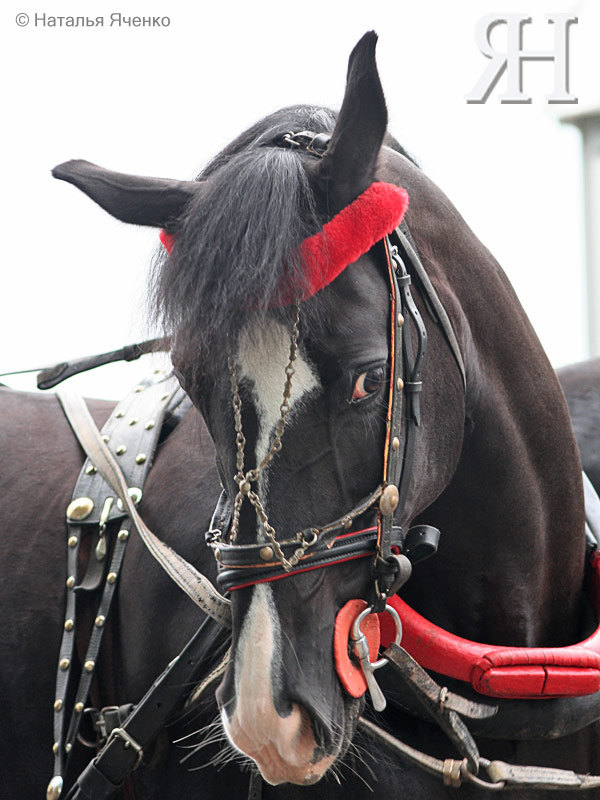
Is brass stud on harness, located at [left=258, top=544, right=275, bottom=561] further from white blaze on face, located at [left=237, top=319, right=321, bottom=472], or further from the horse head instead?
white blaze on face, located at [left=237, top=319, right=321, bottom=472]

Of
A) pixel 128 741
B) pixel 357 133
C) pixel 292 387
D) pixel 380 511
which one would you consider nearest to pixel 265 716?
pixel 380 511

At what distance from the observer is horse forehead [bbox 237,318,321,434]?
1567mm

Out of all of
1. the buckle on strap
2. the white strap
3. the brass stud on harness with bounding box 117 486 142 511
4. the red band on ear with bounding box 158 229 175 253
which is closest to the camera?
the red band on ear with bounding box 158 229 175 253

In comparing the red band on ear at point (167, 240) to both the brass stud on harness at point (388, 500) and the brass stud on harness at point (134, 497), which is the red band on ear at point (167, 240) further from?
the brass stud on harness at point (134, 497)

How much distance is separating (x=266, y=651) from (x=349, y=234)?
→ 0.75 meters

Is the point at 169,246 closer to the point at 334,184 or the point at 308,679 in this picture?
the point at 334,184

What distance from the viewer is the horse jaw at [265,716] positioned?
1.53 m

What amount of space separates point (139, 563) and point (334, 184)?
3.62 ft

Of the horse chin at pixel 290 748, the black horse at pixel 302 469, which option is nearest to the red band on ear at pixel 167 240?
the black horse at pixel 302 469

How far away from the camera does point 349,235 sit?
1.61 meters

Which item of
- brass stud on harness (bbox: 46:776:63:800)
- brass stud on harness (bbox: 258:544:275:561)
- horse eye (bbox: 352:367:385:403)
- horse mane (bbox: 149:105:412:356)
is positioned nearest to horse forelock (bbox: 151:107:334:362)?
horse mane (bbox: 149:105:412:356)

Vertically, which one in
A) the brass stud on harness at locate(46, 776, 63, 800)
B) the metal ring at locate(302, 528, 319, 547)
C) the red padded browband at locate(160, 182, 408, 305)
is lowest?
the brass stud on harness at locate(46, 776, 63, 800)

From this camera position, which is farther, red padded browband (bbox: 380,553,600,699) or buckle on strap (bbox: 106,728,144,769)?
buckle on strap (bbox: 106,728,144,769)

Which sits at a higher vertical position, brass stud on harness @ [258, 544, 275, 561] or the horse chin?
brass stud on harness @ [258, 544, 275, 561]
